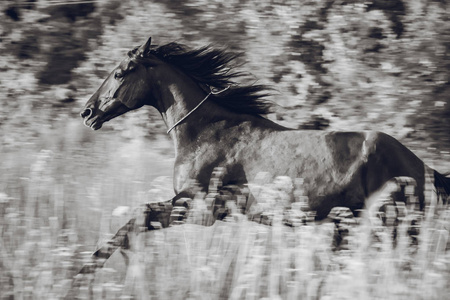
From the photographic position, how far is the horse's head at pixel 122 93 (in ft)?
17.9

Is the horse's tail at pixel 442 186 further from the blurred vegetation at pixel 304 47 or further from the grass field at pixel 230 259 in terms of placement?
the blurred vegetation at pixel 304 47

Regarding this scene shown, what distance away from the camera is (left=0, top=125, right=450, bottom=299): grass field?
14.3ft

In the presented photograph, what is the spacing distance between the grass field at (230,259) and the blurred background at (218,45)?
4.42ft

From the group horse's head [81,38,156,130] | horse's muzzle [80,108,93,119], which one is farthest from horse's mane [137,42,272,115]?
horse's muzzle [80,108,93,119]

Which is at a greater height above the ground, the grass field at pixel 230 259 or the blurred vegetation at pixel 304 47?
the blurred vegetation at pixel 304 47

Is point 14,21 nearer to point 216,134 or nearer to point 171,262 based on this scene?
point 216,134

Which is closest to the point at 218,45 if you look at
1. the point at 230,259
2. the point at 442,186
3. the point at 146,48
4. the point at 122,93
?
the point at 146,48

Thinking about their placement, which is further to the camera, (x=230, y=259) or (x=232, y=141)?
(x=232, y=141)

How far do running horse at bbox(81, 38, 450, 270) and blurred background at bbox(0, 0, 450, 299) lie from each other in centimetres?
145

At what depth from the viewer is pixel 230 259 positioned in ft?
15.5

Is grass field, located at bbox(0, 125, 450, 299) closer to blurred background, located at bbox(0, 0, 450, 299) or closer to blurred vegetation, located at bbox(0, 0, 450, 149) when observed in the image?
blurred background, located at bbox(0, 0, 450, 299)

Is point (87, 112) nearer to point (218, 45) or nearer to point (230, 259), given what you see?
point (230, 259)

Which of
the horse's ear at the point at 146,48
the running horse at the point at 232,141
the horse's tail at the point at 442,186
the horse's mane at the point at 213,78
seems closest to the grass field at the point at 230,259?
the horse's tail at the point at 442,186

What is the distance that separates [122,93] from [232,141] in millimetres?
908
